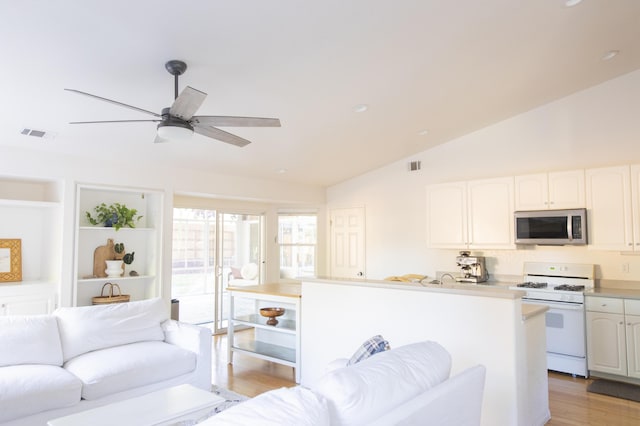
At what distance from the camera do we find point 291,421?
1263 millimetres

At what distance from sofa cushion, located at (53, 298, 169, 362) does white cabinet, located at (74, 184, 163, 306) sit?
3.48 ft

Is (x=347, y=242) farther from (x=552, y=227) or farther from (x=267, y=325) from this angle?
(x=552, y=227)

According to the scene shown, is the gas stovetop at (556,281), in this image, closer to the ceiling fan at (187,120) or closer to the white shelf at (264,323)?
the white shelf at (264,323)

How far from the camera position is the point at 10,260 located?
14.1 ft

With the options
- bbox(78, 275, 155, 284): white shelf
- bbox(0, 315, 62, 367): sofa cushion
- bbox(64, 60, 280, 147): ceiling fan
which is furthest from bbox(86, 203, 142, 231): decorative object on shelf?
bbox(64, 60, 280, 147): ceiling fan

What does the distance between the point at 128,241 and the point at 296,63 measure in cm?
333

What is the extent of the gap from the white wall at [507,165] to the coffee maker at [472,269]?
0.16 metres

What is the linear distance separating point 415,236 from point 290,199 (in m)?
2.00

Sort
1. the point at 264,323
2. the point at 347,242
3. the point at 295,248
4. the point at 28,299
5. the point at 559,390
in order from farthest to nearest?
1. the point at 295,248
2. the point at 347,242
3. the point at 264,323
4. the point at 28,299
5. the point at 559,390

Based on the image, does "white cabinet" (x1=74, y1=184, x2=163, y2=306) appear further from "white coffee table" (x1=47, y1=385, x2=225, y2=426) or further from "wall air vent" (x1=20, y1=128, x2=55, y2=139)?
"white coffee table" (x1=47, y1=385, x2=225, y2=426)

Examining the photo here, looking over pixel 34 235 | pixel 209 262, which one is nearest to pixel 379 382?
pixel 34 235

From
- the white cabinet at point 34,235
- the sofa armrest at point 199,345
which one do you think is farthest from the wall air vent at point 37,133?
the sofa armrest at point 199,345

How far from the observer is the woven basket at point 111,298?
4.65 m

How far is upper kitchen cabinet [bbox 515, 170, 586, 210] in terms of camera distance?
14.6ft
